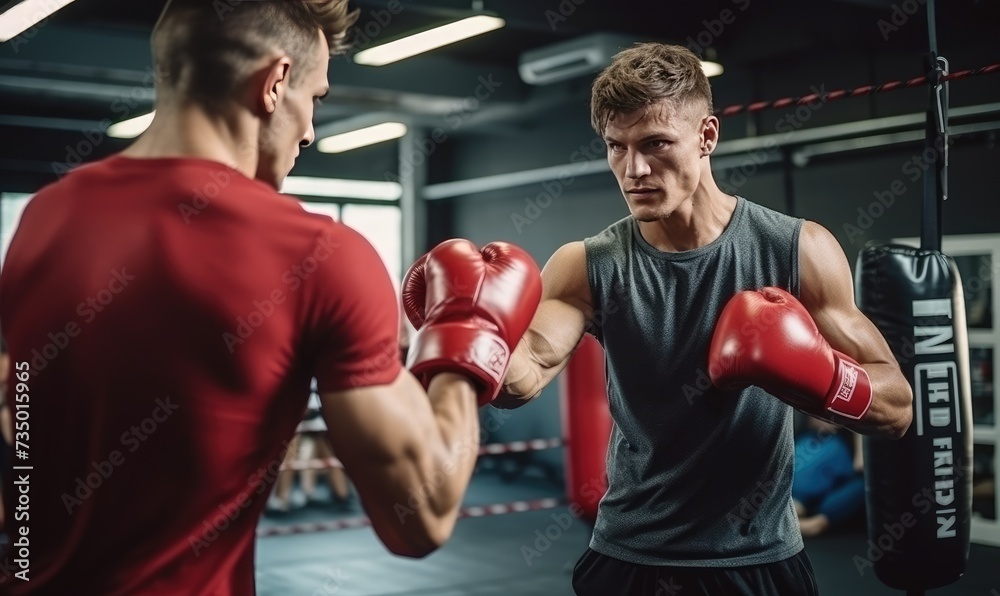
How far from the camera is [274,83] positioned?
3.41 ft

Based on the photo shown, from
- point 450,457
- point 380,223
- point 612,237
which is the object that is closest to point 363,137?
point 380,223

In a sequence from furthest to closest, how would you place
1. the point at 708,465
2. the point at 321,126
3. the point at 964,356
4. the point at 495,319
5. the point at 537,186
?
1. the point at 321,126
2. the point at 537,186
3. the point at 964,356
4. the point at 708,465
5. the point at 495,319

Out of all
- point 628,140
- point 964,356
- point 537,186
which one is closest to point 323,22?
point 628,140

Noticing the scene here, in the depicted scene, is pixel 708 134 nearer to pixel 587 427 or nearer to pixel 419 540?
pixel 419 540

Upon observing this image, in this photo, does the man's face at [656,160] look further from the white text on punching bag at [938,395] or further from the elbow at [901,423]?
the white text on punching bag at [938,395]

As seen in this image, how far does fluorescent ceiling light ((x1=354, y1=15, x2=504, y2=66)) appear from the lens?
4.85 metres

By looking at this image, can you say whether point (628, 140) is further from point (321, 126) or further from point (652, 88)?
point (321, 126)

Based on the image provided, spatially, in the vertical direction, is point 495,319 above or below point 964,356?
above

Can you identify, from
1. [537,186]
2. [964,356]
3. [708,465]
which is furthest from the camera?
[537,186]

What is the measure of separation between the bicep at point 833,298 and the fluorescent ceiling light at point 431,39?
330 cm

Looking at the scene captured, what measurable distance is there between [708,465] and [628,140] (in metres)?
0.61

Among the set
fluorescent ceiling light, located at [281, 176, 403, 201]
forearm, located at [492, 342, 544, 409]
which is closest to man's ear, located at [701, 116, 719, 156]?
forearm, located at [492, 342, 544, 409]

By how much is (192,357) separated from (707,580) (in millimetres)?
1049

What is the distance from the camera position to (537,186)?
788cm
